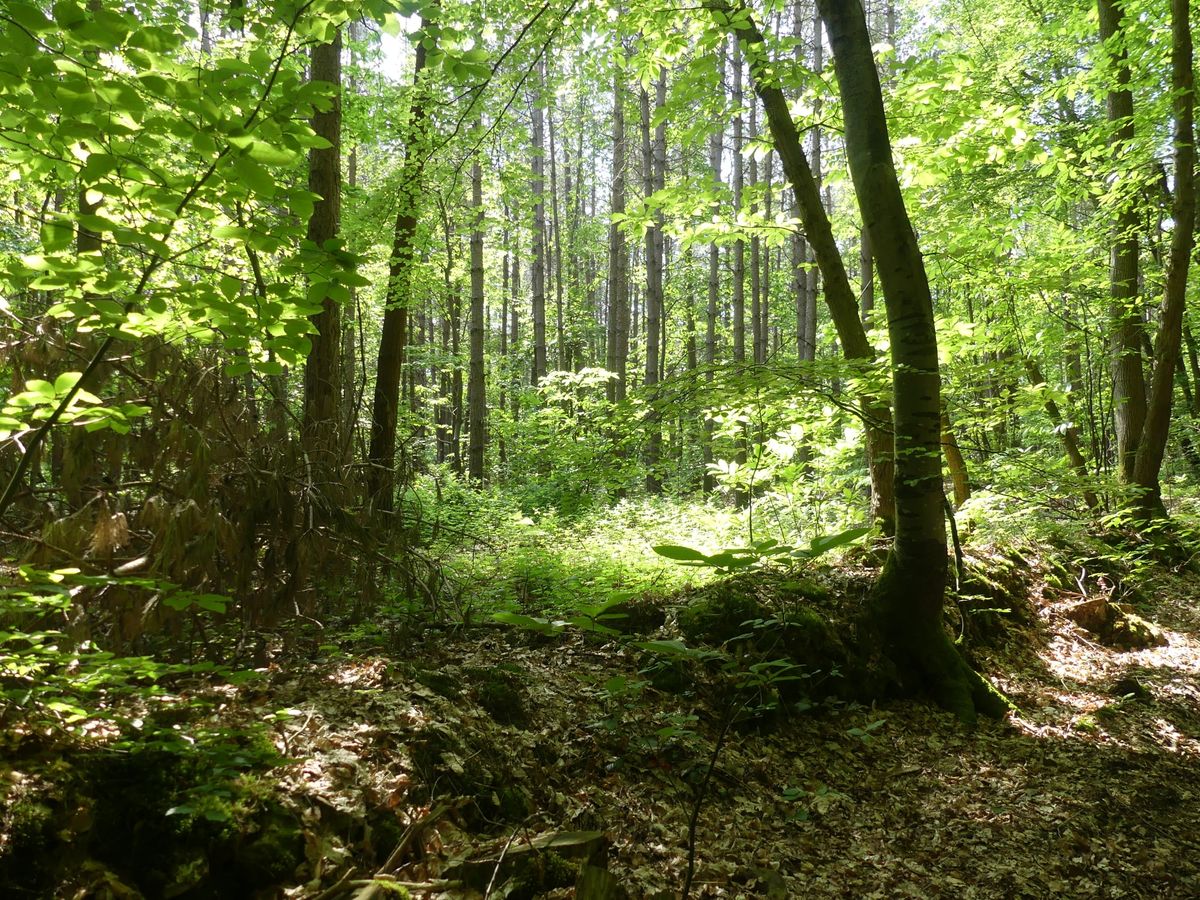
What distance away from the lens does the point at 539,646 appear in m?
4.73

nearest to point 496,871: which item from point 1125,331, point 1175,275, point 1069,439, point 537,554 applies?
point 537,554

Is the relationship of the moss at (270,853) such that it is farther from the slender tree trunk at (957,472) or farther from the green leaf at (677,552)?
the slender tree trunk at (957,472)

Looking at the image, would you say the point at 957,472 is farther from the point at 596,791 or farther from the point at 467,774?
the point at 467,774

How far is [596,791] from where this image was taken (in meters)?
3.26

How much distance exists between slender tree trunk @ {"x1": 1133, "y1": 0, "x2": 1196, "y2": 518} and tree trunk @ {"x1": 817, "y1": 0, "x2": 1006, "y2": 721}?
3.49 meters

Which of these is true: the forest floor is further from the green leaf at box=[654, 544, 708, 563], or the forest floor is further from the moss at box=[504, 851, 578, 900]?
the green leaf at box=[654, 544, 708, 563]

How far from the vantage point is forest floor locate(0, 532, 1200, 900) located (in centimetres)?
207

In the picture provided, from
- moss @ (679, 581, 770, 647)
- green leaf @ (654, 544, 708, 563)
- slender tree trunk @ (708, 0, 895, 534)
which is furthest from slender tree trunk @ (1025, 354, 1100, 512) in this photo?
green leaf @ (654, 544, 708, 563)

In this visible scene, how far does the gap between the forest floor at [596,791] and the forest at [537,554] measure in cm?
2

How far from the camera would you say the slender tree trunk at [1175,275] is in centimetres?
705

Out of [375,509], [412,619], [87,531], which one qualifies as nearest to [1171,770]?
[412,619]

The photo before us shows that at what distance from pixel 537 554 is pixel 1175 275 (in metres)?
7.91

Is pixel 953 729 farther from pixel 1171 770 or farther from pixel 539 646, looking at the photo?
pixel 539 646

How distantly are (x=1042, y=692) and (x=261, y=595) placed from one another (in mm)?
5788
